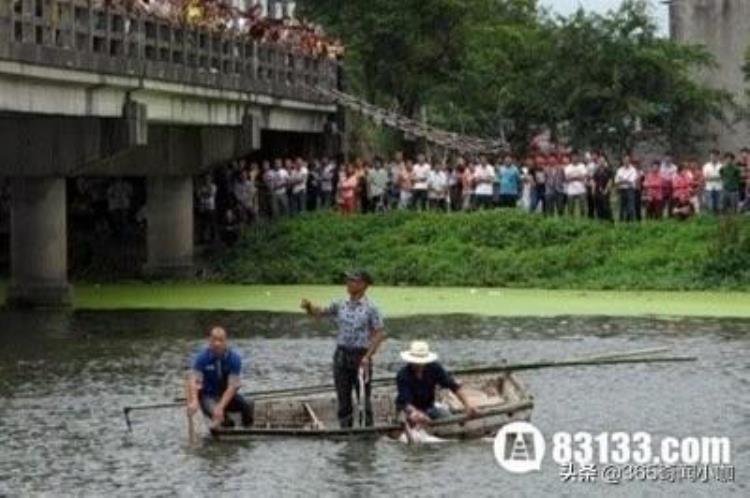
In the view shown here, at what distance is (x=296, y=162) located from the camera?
2299 inches

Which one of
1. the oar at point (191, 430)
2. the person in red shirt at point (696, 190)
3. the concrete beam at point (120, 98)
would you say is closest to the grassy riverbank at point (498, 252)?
the person in red shirt at point (696, 190)

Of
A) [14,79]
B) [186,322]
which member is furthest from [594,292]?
[14,79]

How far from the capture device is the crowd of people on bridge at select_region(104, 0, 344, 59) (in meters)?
46.1

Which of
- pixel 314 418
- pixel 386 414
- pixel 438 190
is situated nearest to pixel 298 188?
pixel 438 190

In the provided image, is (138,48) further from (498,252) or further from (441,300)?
(498,252)

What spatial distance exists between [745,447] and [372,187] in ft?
102

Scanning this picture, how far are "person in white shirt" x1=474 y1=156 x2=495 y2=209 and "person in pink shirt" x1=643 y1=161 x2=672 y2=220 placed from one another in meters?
3.86

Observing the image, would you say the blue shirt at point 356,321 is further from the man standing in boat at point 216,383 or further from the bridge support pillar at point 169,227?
the bridge support pillar at point 169,227

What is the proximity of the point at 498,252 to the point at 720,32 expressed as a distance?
2983cm

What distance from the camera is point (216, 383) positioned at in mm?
26219

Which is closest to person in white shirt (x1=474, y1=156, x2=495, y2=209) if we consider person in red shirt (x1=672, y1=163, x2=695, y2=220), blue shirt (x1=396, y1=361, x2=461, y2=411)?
person in red shirt (x1=672, y1=163, x2=695, y2=220)

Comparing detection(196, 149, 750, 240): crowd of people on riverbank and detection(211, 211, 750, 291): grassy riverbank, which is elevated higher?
detection(196, 149, 750, 240): crowd of people on riverbank

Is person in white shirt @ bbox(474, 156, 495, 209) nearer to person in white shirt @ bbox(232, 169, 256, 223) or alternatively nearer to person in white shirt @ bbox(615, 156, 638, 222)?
person in white shirt @ bbox(615, 156, 638, 222)

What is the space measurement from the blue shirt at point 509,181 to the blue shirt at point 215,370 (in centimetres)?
2942
